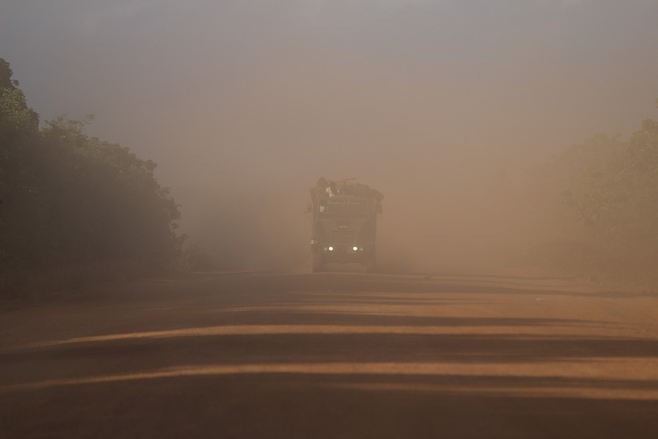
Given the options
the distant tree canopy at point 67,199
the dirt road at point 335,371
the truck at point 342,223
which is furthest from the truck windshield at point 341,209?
the dirt road at point 335,371

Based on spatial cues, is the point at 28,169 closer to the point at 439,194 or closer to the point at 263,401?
the point at 263,401

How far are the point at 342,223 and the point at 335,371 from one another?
1078 inches

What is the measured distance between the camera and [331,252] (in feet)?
128

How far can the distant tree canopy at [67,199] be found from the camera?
3138 centimetres

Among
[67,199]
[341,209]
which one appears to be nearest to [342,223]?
[341,209]

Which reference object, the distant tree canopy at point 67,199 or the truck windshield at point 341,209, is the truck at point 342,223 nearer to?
the truck windshield at point 341,209

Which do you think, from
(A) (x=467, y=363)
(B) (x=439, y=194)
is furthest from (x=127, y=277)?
(B) (x=439, y=194)

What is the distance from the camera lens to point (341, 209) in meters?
38.8

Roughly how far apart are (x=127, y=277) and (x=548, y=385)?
3491 centimetres

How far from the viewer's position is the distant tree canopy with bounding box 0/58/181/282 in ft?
103

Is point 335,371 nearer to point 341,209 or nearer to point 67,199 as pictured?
point 341,209

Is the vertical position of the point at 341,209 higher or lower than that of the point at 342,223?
higher

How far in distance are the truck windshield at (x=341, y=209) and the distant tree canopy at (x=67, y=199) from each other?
34.8 ft

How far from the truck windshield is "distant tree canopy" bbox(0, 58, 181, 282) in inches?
418
